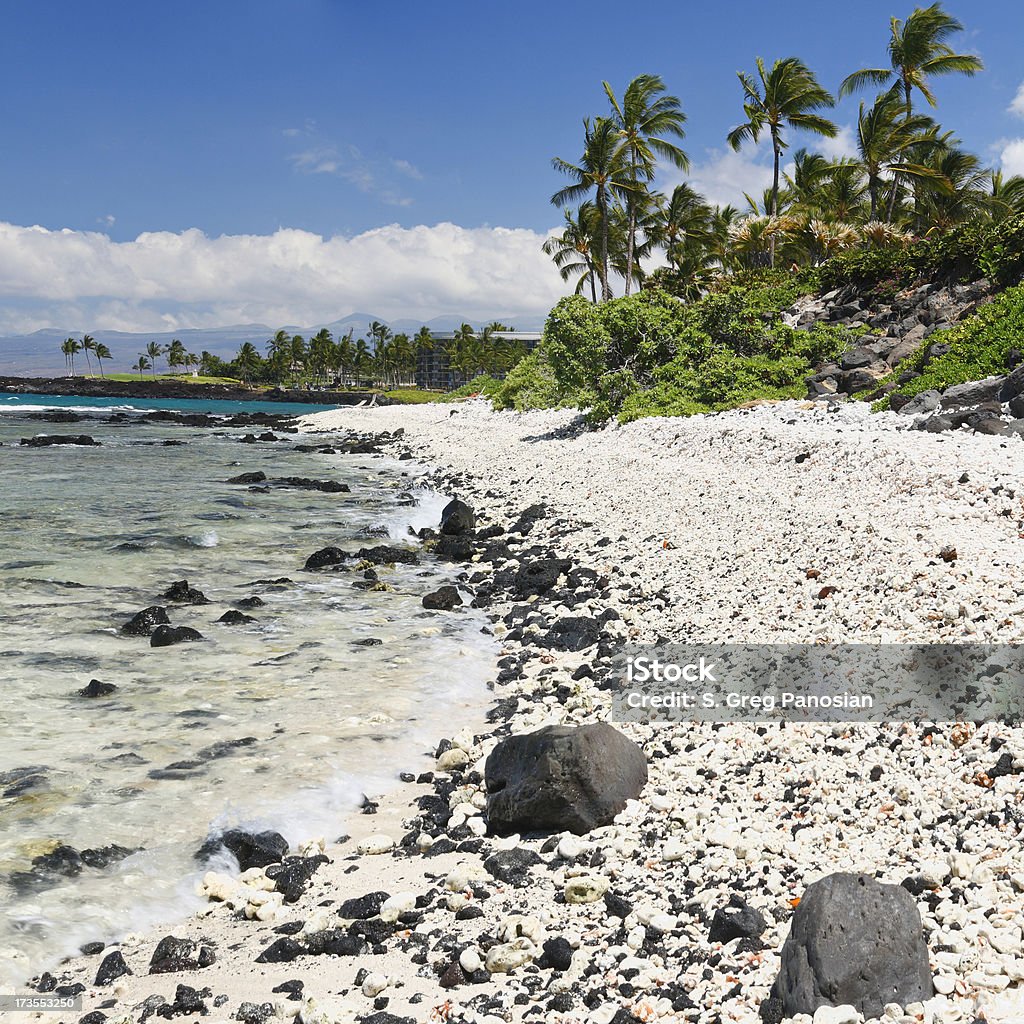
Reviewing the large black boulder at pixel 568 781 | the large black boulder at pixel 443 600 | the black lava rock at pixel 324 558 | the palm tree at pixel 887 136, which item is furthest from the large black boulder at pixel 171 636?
the palm tree at pixel 887 136

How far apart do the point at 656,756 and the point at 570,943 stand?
2573mm

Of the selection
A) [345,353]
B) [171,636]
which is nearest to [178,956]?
[171,636]

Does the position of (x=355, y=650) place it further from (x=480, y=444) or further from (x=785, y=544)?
A: (x=480, y=444)

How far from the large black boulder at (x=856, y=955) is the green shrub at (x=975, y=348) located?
1531 centimetres

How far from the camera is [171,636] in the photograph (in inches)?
481

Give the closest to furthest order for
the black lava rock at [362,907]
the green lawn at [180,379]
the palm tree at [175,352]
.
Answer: the black lava rock at [362,907] < the green lawn at [180,379] < the palm tree at [175,352]

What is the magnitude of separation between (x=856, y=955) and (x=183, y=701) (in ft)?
27.7

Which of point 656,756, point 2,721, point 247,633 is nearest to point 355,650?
point 247,633

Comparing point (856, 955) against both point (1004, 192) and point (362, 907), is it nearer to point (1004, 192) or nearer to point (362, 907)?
point (362, 907)

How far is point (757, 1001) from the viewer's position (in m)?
4.19

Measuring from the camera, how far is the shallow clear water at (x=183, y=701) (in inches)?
268

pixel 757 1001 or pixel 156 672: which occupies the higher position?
pixel 757 1001

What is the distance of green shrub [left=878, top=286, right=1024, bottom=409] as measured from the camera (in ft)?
57.3

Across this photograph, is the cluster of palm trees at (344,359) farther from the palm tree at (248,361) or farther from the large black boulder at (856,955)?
the large black boulder at (856,955)
